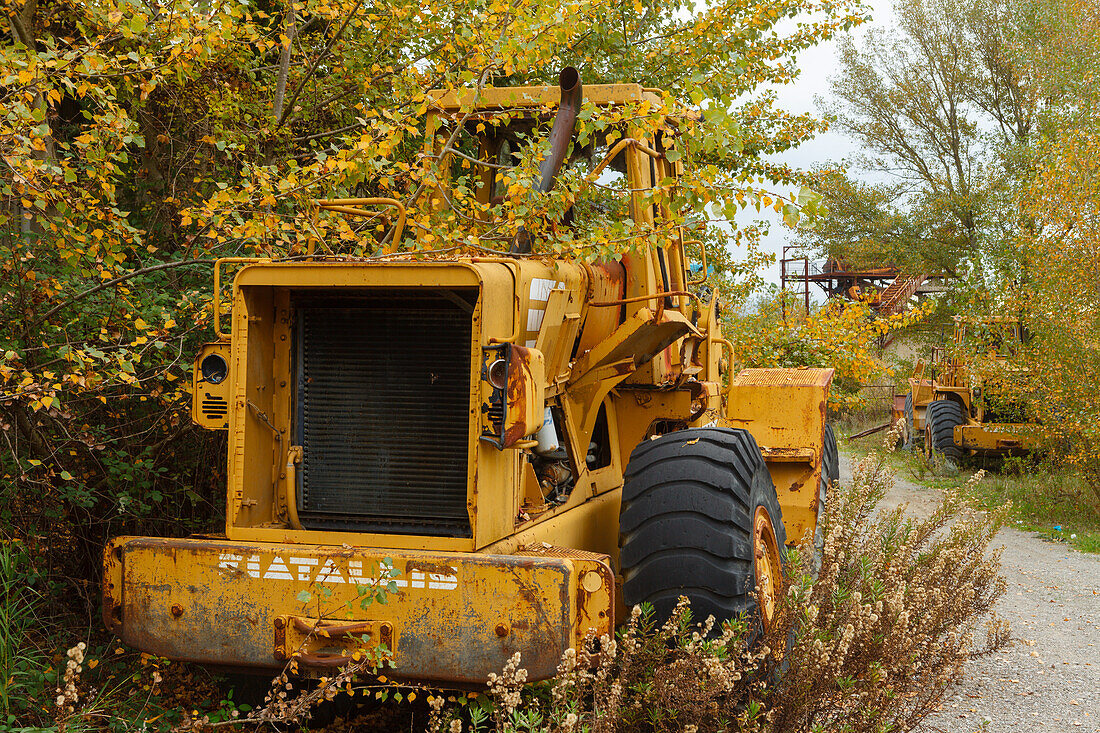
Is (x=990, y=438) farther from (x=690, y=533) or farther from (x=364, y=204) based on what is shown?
(x=364, y=204)

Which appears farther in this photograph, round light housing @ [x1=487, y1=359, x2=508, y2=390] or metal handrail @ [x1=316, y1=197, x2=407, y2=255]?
metal handrail @ [x1=316, y1=197, x2=407, y2=255]

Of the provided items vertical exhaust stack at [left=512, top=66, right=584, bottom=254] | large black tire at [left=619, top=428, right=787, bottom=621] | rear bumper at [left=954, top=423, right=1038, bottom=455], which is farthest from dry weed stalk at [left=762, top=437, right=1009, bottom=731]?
rear bumper at [left=954, top=423, right=1038, bottom=455]

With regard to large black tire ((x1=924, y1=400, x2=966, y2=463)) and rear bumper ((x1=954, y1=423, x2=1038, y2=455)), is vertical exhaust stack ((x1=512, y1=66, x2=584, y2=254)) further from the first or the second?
large black tire ((x1=924, y1=400, x2=966, y2=463))

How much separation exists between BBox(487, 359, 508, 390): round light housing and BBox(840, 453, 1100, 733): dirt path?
9.46 ft

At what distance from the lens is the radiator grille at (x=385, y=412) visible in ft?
12.8

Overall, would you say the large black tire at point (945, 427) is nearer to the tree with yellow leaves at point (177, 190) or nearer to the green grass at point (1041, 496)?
the green grass at point (1041, 496)

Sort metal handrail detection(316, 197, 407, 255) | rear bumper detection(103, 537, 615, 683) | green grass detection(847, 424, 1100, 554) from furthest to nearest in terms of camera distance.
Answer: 1. green grass detection(847, 424, 1100, 554)
2. metal handrail detection(316, 197, 407, 255)
3. rear bumper detection(103, 537, 615, 683)

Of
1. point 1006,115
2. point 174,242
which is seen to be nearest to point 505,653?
point 174,242

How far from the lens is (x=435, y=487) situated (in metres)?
3.91

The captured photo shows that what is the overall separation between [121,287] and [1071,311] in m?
10.2

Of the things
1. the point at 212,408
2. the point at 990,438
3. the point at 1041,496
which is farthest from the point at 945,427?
the point at 212,408

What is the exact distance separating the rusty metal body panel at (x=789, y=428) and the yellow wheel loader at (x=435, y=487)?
1902mm

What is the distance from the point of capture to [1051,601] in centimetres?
790

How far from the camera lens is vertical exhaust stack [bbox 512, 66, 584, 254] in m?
4.49
